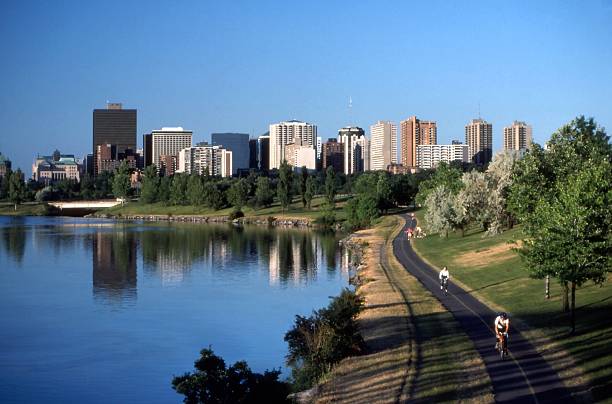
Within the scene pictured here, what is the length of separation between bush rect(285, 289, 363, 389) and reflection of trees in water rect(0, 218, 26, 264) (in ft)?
199

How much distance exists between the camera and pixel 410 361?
32469 millimetres

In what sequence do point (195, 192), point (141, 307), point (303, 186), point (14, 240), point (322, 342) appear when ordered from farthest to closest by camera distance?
point (195, 192), point (303, 186), point (14, 240), point (141, 307), point (322, 342)

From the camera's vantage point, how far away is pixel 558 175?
52.8 m

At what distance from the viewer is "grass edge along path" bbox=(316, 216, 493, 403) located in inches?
1100

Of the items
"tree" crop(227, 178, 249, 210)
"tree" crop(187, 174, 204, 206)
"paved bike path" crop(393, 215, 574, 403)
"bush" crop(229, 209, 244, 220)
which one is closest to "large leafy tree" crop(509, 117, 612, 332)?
"paved bike path" crop(393, 215, 574, 403)

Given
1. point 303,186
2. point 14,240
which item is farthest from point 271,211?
point 14,240

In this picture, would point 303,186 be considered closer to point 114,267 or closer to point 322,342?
point 114,267

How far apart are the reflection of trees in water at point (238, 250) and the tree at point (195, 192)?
4189 centimetres

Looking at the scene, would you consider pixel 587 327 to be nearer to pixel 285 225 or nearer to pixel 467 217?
pixel 467 217

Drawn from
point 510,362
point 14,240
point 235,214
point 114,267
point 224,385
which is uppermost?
point 235,214

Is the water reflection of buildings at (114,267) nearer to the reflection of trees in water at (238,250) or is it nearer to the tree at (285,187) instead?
the reflection of trees in water at (238,250)

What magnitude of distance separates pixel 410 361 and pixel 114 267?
55870 millimetres

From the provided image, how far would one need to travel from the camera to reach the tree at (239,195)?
17762 centimetres

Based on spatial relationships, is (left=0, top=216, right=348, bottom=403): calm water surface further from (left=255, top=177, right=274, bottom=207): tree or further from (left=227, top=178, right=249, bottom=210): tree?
(left=227, top=178, right=249, bottom=210): tree
